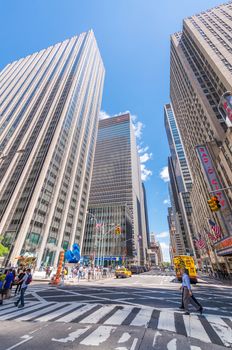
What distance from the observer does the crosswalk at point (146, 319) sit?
220 inches

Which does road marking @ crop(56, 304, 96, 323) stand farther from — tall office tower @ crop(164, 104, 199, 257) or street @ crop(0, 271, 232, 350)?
tall office tower @ crop(164, 104, 199, 257)

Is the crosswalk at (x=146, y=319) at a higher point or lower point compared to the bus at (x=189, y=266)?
lower

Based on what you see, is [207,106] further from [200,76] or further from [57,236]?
[57,236]

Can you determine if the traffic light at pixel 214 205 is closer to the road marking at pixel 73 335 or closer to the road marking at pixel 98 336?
the road marking at pixel 98 336

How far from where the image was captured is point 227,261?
120 ft

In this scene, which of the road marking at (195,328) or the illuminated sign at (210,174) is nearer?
the road marking at (195,328)

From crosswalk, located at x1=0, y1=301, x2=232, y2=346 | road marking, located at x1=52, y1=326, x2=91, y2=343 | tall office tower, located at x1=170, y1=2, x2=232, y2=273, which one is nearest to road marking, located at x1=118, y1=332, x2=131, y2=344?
crosswalk, located at x1=0, y1=301, x2=232, y2=346

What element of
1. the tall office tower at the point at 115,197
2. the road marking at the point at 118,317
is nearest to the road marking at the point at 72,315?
the road marking at the point at 118,317

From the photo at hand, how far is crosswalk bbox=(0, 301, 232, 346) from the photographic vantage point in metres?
5.60

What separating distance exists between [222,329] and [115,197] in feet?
349

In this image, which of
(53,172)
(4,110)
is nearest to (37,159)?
(53,172)

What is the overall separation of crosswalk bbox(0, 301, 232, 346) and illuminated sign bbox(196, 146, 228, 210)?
2664cm

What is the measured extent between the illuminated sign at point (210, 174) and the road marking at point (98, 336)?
30166 millimetres

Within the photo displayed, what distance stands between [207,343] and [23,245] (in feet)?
166
